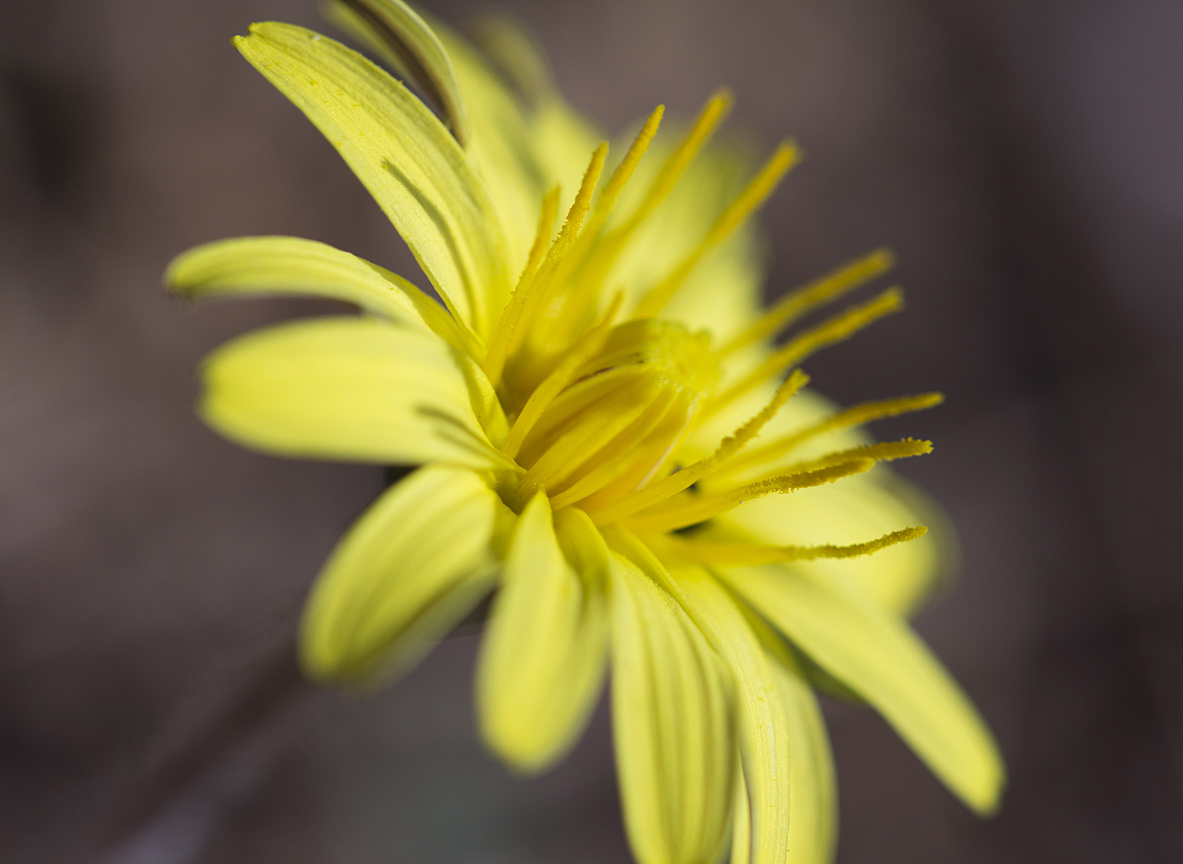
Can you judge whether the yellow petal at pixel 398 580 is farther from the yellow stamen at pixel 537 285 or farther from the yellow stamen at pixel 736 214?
the yellow stamen at pixel 736 214

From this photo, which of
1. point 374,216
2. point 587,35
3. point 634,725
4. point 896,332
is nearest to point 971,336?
point 896,332

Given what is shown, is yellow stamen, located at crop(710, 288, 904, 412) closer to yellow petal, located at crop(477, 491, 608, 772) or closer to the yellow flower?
the yellow flower

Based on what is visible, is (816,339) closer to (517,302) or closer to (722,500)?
(722,500)

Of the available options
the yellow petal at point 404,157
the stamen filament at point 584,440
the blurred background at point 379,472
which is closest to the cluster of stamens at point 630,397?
the stamen filament at point 584,440

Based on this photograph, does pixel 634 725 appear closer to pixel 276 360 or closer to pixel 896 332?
pixel 276 360

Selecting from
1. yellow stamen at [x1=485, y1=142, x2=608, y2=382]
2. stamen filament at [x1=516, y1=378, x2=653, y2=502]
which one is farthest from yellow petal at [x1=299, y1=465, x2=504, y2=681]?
yellow stamen at [x1=485, y1=142, x2=608, y2=382]

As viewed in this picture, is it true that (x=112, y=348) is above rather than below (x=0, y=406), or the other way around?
above

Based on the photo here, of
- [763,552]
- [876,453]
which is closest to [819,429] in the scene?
[876,453]
